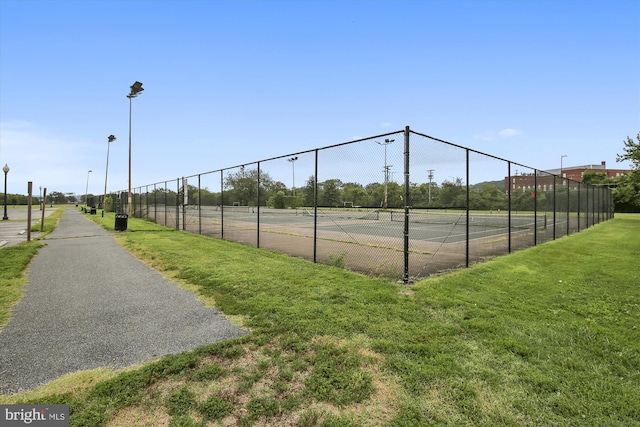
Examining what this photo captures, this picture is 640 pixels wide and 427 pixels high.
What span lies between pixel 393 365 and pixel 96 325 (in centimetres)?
337

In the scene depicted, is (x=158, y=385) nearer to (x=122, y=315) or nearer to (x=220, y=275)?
(x=122, y=315)

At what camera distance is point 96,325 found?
376 cm

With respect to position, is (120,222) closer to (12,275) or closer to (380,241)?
(12,275)

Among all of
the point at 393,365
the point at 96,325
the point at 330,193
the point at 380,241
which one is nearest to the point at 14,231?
the point at 96,325

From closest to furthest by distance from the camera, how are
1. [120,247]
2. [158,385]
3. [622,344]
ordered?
1. [158,385]
2. [622,344]
3. [120,247]

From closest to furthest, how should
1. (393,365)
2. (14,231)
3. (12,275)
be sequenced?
(393,365)
(12,275)
(14,231)

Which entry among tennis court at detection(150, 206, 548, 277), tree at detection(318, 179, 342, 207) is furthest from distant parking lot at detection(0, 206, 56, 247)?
tree at detection(318, 179, 342, 207)

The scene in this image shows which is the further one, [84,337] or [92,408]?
[84,337]

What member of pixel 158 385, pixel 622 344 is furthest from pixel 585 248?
pixel 158 385

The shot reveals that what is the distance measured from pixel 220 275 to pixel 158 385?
3.52 metres

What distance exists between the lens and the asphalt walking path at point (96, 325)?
Answer: 2.87m

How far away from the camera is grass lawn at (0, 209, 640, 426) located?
218 cm

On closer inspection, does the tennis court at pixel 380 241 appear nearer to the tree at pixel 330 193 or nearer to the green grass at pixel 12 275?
the tree at pixel 330 193

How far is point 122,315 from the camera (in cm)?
410
